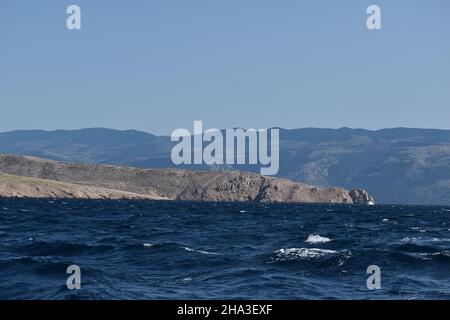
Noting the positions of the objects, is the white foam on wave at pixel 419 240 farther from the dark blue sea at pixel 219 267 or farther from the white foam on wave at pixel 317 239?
the white foam on wave at pixel 317 239

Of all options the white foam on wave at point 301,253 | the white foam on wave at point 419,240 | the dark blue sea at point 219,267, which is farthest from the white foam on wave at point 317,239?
the white foam on wave at point 301,253

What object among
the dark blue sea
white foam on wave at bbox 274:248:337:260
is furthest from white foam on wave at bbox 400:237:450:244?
white foam on wave at bbox 274:248:337:260

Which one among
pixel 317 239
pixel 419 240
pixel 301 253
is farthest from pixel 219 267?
pixel 419 240

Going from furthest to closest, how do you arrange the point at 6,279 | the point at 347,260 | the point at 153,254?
the point at 153,254, the point at 347,260, the point at 6,279

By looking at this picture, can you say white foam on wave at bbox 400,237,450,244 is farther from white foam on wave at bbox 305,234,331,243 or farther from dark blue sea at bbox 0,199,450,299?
white foam on wave at bbox 305,234,331,243

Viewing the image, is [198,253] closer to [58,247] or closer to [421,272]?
[58,247]

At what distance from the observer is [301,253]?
158 ft

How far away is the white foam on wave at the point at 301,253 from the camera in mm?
46122

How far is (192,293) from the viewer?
3139 centimetres

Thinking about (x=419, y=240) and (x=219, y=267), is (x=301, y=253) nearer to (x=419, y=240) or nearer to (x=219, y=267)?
(x=219, y=267)

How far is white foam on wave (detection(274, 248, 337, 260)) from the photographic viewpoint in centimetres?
4612

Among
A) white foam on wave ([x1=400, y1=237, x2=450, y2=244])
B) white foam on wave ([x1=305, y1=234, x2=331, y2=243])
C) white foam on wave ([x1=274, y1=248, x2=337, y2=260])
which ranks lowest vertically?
white foam on wave ([x1=400, y1=237, x2=450, y2=244])
